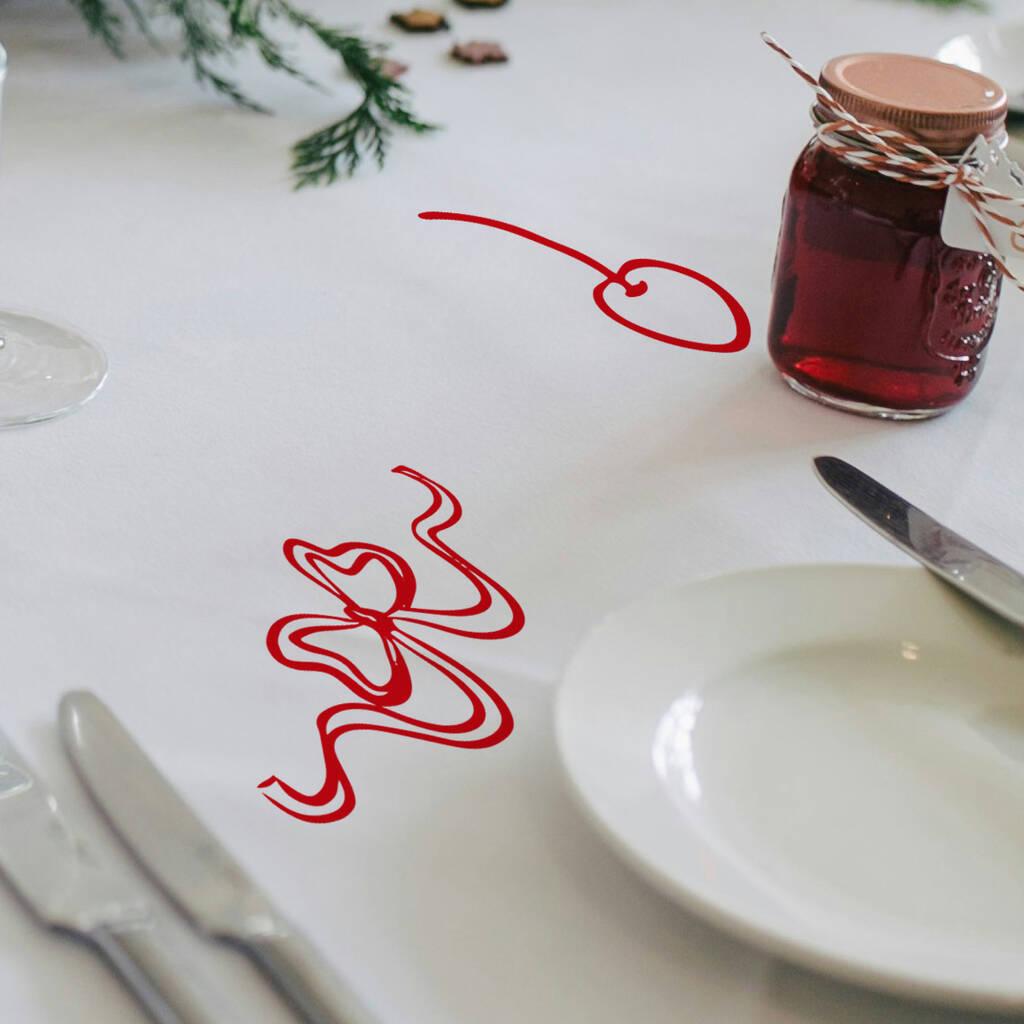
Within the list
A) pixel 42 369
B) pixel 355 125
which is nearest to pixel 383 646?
pixel 42 369

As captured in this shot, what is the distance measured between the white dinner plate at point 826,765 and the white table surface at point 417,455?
3 centimetres

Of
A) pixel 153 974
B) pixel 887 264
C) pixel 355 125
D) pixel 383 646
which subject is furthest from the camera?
pixel 355 125

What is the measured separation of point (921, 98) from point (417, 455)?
0.26 m

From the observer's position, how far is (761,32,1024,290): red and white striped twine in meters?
0.54

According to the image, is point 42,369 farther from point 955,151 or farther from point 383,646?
point 955,151

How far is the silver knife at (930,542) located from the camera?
45 cm

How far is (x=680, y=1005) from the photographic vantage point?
35 centimetres

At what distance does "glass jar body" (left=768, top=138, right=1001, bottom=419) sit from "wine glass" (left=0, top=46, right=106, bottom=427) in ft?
1.06

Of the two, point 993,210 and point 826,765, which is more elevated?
point 993,210

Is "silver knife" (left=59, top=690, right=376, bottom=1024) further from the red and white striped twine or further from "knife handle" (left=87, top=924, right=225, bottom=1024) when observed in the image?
the red and white striped twine

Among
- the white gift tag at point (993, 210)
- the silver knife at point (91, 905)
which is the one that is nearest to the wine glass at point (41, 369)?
the silver knife at point (91, 905)

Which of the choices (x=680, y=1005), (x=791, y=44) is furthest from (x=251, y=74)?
(x=680, y=1005)

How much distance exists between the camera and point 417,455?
1.95ft

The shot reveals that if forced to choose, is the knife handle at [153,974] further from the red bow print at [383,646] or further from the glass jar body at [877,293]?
the glass jar body at [877,293]
